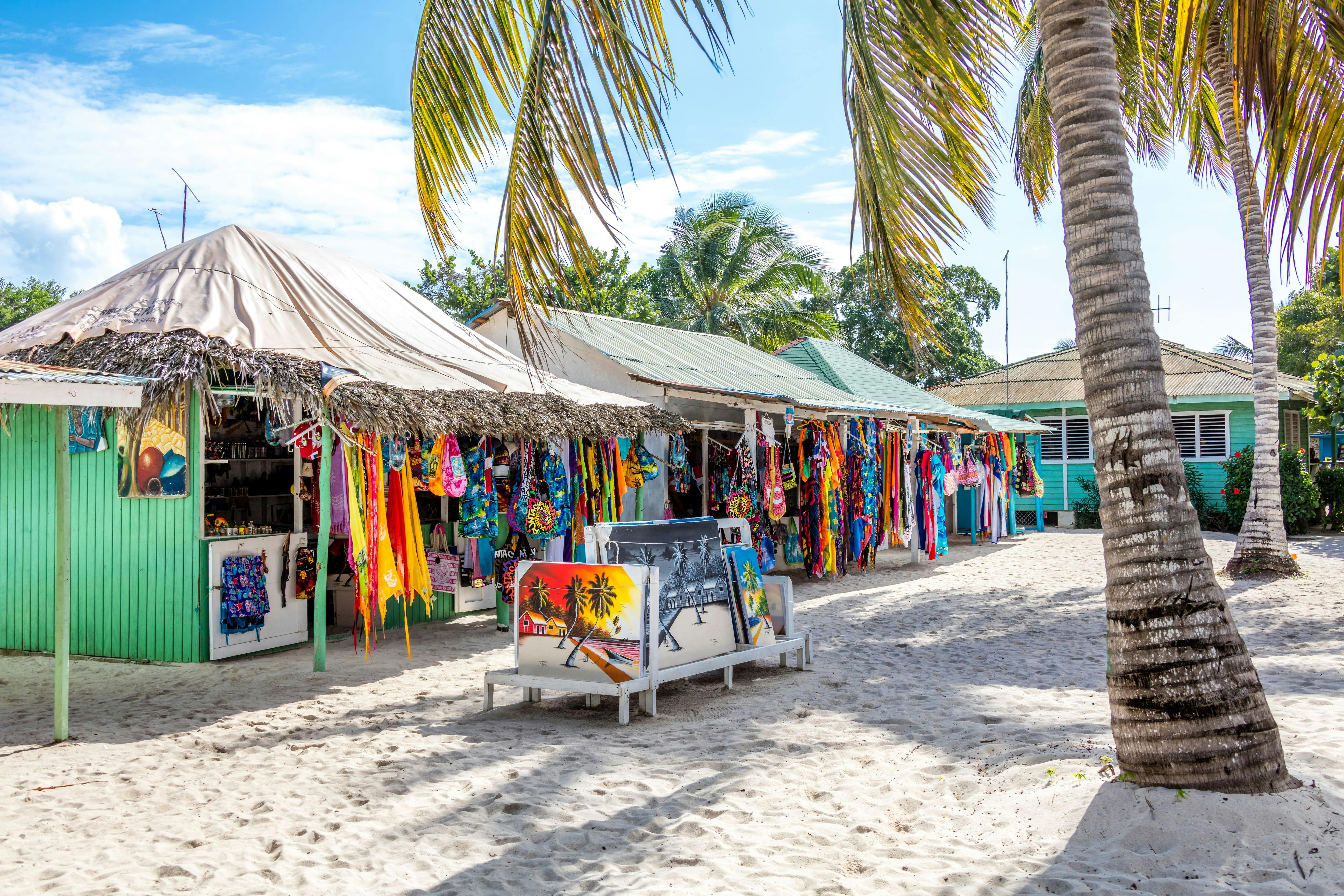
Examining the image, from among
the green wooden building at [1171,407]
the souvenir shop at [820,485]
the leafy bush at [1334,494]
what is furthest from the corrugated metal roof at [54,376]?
the leafy bush at [1334,494]

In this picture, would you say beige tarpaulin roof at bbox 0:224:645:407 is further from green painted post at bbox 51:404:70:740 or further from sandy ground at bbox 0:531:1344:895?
sandy ground at bbox 0:531:1344:895

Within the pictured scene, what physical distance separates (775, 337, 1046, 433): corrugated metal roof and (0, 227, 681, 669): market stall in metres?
7.65

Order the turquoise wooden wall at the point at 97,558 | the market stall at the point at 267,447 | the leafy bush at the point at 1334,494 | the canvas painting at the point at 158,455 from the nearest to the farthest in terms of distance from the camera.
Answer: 1. the market stall at the point at 267,447
2. the canvas painting at the point at 158,455
3. the turquoise wooden wall at the point at 97,558
4. the leafy bush at the point at 1334,494

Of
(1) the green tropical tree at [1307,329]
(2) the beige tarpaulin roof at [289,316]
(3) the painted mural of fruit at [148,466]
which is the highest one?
(1) the green tropical tree at [1307,329]

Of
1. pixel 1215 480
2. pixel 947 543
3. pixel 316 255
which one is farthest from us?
pixel 1215 480

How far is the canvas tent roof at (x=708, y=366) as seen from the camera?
11.3m

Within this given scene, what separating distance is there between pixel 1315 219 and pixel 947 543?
515 inches

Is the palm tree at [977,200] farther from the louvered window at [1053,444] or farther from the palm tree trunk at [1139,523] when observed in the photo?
the louvered window at [1053,444]

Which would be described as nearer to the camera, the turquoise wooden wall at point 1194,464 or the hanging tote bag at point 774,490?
the hanging tote bag at point 774,490

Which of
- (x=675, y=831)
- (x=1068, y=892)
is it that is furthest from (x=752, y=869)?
(x=1068, y=892)

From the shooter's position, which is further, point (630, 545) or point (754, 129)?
point (630, 545)

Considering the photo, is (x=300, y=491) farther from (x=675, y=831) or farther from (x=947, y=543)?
(x=947, y=543)

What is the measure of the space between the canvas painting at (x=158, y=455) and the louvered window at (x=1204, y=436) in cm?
1903

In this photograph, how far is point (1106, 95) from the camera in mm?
3916
